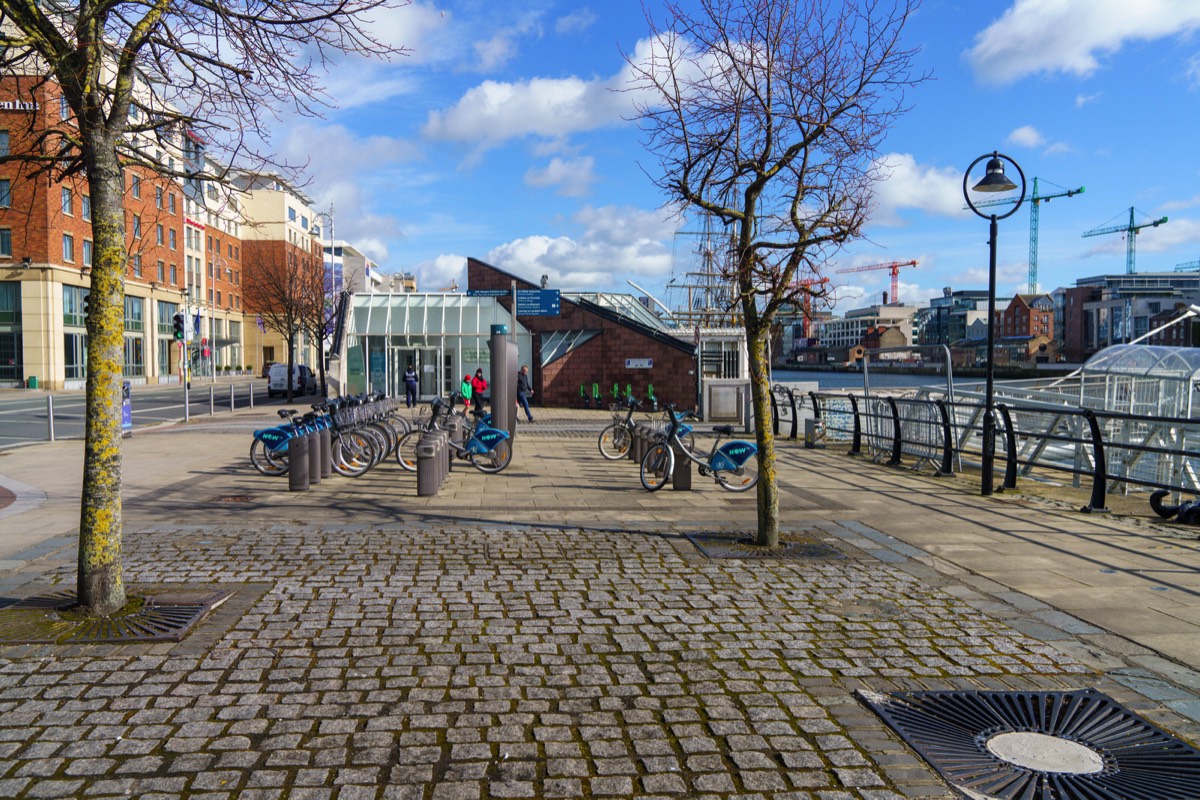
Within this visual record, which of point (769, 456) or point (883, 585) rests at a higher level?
point (769, 456)

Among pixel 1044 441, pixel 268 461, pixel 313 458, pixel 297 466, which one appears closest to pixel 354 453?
pixel 268 461

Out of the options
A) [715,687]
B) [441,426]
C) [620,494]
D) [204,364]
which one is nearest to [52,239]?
[204,364]

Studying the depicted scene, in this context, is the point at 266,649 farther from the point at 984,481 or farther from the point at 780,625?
the point at 984,481

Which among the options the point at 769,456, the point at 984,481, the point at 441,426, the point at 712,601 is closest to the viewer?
the point at 712,601

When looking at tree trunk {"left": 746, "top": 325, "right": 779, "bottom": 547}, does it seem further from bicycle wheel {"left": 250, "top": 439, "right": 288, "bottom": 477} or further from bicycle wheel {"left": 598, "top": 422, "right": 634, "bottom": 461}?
bicycle wheel {"left": 598, "top": 422, "right": 634, "bottom": 461}

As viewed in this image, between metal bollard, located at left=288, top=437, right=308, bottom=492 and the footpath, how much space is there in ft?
3.47

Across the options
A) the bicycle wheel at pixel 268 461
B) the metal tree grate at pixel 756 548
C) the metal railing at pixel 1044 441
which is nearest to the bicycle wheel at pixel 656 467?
the metal tree grate at pixel 756 548

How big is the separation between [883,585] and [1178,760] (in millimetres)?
2918

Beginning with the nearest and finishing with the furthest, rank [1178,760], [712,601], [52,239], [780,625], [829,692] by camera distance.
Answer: [1178,760]
[829,692]
[780,625]
[712,601]
[52,239]

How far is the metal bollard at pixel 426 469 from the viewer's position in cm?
1088

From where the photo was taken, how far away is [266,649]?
4.91 m

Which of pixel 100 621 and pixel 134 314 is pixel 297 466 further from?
pixel 134 314

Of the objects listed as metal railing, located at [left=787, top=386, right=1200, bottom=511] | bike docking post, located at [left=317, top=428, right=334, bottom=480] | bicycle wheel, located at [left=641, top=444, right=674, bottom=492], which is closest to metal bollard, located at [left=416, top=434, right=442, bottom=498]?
bike docking post, located at [left=317, top=428, right=334, bottom=480]

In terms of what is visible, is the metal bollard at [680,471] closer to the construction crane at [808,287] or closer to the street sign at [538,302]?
the construction crane at [808,287]
